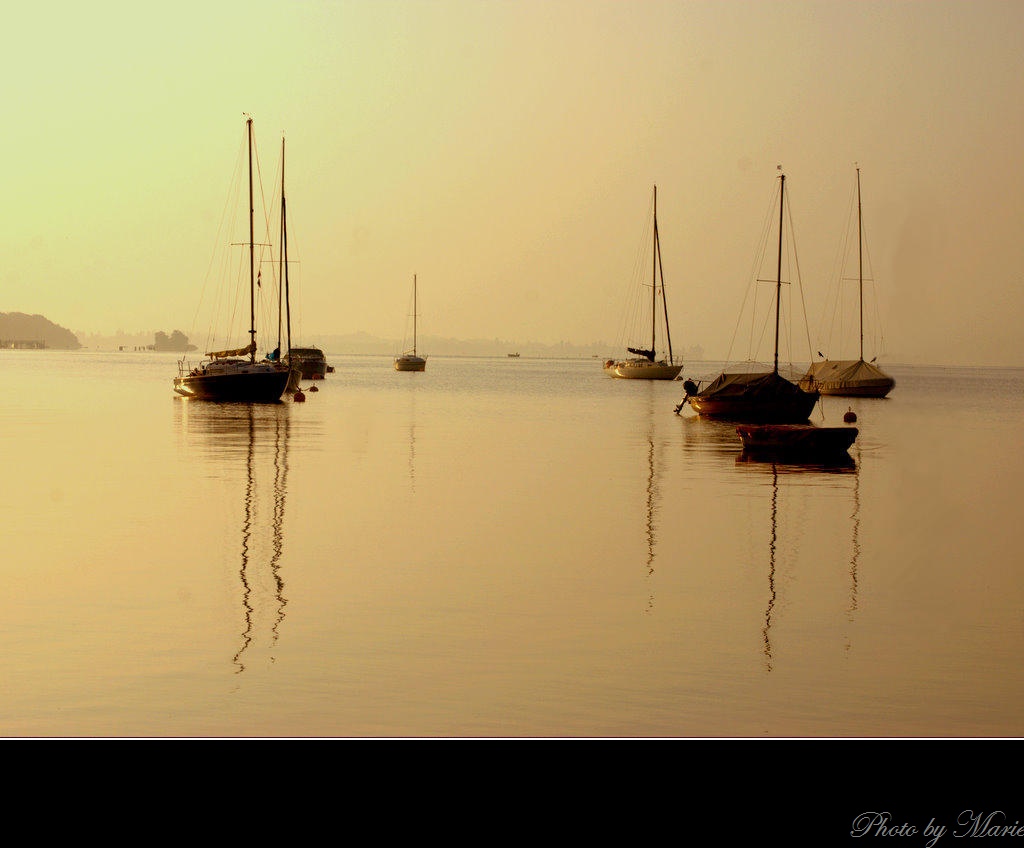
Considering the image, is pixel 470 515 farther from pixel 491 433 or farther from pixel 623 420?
pixel 623 420

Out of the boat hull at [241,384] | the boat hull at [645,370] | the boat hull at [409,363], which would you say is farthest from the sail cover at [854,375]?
the boat hull at [409,363]

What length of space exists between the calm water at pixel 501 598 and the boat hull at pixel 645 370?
101 m

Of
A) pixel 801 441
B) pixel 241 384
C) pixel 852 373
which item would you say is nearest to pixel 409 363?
pixel 852 373

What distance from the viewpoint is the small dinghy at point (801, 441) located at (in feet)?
132

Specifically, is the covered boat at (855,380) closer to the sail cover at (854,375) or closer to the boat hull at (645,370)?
the sail cover at (854,375)

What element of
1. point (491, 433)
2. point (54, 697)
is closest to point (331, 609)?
point (54, 697)

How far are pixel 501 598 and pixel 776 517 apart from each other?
11.0m

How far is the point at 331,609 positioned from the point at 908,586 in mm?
8685

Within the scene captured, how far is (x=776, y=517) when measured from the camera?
26.2 m

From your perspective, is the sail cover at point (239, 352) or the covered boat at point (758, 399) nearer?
the covered boat at point (758, 399)

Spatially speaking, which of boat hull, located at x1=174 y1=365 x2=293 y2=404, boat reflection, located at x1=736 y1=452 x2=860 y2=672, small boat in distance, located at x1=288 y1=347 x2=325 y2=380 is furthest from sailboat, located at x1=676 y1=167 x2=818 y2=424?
small boat in distance, located at x1=288 y1=347 x2=325 y2=380
